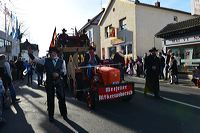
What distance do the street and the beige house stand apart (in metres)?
18.7

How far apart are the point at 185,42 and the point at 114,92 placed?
11.6 meters

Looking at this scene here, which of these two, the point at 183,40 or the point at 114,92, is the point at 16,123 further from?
the point at 183,40

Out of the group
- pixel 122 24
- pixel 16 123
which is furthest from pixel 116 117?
pixel 122 24

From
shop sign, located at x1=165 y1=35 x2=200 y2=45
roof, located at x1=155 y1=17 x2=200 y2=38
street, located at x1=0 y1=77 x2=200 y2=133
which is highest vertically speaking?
roof, located at x1=155 y1=17 x2=200 y2=38

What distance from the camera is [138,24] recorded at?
29.3m

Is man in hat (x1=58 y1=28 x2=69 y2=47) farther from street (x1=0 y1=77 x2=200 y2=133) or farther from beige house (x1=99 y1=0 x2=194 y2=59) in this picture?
beige house (x1=99 y1=0 x2=194 y2=59)

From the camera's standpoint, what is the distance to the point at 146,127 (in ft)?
23.3

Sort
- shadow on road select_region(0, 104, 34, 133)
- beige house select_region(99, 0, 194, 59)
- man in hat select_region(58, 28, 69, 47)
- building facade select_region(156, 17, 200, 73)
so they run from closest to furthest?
shadow on road select_region(0, 104, 34, 133) → man in hat select_region(58, 28, 69, 47) → building facade select_region(156, 17, 200, 73) → beige house select_region(99, 0, 194, 59)

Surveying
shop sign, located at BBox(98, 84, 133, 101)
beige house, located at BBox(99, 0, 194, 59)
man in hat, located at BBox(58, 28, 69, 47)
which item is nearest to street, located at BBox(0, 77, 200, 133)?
shop sign, located at BBox(98, 84, 133, 101)

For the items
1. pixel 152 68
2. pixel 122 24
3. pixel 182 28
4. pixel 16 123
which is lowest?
pixel 16 123

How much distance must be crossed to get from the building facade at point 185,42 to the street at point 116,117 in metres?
8.61

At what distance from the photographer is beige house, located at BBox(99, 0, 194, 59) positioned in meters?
29.3

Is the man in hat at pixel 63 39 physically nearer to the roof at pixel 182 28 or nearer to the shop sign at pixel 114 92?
the shop sign at pixel 114 92

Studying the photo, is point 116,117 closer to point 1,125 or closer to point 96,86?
point 96,86
